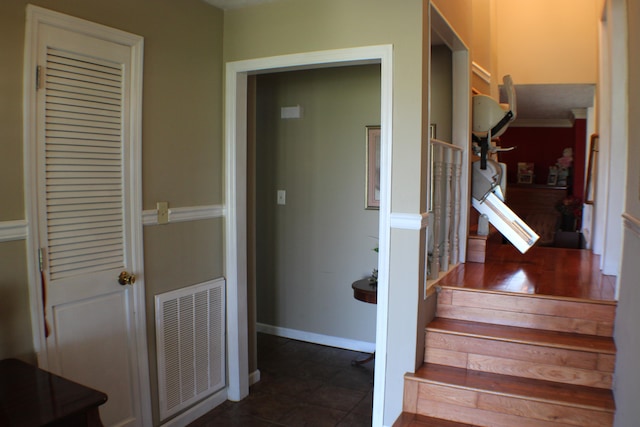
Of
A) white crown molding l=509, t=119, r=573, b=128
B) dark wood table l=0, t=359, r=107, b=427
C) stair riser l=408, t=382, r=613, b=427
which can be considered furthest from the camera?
white crown molding l=509, t=119, r=573, b=128

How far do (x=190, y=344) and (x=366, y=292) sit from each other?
1.28m

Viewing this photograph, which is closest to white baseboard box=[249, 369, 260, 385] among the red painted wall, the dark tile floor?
the dark tile floor

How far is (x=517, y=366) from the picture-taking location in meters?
2.60

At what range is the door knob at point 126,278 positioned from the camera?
235 cm

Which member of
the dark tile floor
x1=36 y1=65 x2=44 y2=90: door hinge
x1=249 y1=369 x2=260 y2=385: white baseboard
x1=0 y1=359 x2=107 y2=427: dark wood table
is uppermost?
x1=36 y1=65 x2=44 y2=90: door hinge

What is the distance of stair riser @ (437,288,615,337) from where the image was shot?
8.82 feet

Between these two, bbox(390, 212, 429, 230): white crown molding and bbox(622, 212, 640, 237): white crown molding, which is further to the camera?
bbox(390, 212, 429, 230): white crown molding

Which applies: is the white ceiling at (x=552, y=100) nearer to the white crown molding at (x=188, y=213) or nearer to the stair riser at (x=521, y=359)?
the stair riser at (x=521, y=359)

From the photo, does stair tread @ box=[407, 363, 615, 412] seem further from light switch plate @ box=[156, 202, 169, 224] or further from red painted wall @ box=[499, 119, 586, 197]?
red painted wall @ box=[499, 119, 586, 197]

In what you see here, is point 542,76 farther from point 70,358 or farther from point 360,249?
point 70,358

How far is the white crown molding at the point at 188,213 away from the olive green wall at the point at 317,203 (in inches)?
47.5

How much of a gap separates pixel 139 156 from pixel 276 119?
1890 mm

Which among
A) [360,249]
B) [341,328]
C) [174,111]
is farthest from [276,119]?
[341,328]

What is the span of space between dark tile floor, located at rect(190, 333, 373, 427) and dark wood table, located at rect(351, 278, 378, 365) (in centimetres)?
8
